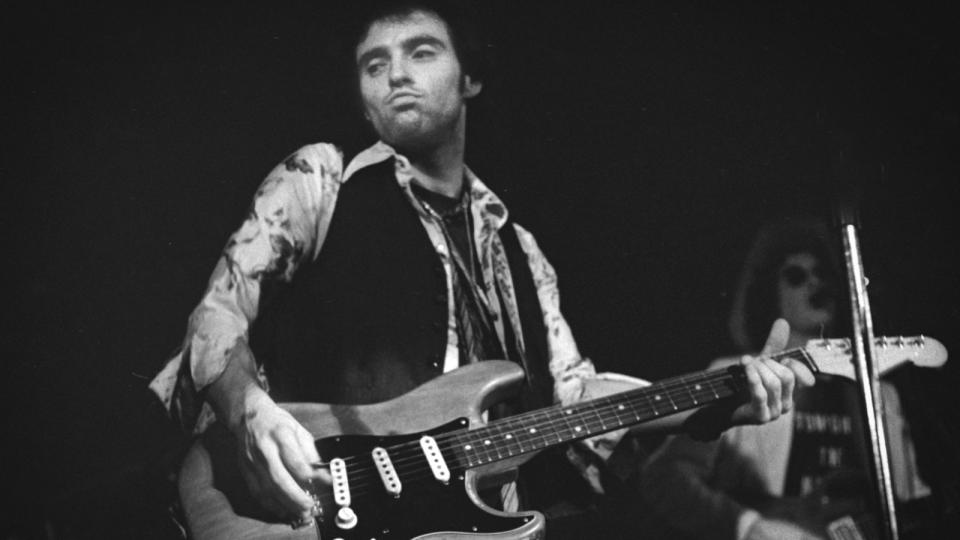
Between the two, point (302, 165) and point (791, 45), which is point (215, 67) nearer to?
point (302, 165)

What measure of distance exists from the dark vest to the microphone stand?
667mm

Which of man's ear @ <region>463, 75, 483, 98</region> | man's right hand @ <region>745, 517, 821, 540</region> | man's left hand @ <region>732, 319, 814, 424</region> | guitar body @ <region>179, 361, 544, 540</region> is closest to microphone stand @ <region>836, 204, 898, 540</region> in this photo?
man's left hand @ <region>732, 319, 814, 424</region>

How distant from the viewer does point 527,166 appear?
6.94ft

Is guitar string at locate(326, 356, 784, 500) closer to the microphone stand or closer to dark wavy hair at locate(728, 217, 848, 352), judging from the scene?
dark wavy hair at locate(728, 217, 848, 352)

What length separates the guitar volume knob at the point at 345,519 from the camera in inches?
58.9

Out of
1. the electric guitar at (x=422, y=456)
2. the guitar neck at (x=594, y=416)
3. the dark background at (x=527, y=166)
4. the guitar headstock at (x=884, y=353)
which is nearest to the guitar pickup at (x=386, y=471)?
the electric guitar at (x=422, y=456)

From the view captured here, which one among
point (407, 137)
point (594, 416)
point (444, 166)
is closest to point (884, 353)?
point (594, 416)

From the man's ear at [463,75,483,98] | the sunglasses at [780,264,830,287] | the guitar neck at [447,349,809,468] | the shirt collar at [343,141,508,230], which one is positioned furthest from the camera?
the sunglasses at [780,264,830,287]

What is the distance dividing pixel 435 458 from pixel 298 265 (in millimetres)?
511

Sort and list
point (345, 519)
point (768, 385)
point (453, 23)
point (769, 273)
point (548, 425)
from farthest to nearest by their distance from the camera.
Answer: point (769, 273), point (453, 23), point (768, 385), point (548, 425), point (345, 519)

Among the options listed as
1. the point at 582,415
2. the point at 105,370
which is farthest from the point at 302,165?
the point at 582,415

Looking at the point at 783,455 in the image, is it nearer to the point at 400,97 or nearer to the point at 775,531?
Result: the point at 775,531

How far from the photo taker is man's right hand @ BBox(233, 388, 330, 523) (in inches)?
59.6

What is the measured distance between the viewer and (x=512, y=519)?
1569 mm
